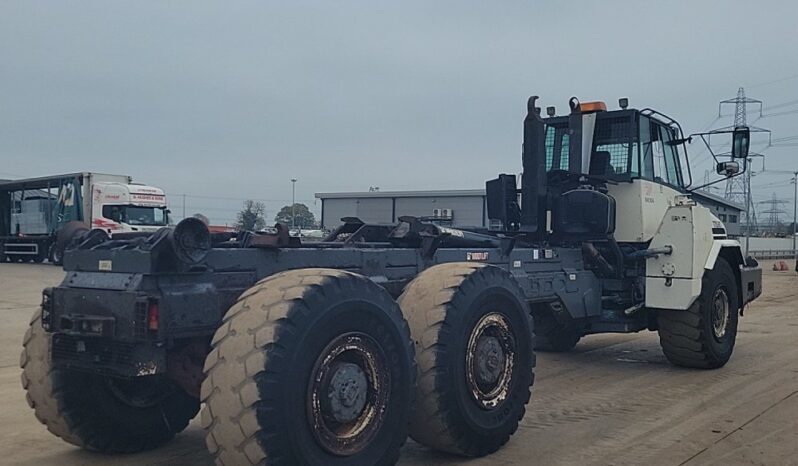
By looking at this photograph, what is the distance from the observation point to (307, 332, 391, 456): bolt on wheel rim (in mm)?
4414

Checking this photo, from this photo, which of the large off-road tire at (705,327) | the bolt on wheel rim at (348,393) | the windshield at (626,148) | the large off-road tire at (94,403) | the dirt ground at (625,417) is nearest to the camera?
the bolt on wheel rim at (348,393)

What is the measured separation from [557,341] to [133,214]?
23.5m

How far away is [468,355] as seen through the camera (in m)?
5.63

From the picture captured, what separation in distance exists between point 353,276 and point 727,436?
3578 mm

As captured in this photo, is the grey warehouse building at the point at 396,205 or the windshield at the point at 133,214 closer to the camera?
the grey warehouse building at the point at 396,205

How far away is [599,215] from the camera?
895 cm

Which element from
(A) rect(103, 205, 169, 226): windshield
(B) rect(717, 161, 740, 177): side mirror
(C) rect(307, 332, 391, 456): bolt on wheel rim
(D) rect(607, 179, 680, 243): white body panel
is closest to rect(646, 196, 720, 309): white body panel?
(D) rect(607, 179, 680, 243): white body panel

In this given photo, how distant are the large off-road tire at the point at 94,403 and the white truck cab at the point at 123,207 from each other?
25.3m

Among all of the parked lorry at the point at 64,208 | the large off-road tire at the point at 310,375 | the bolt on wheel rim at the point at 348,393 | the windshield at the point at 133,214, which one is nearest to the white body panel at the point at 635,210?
the large off-road tire at the point at 310,375

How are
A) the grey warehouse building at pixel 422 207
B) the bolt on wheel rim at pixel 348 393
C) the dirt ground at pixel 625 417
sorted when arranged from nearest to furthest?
the bolt on wheel rim at pixel 348 393, the dirt ground at pixel 625 417, the grey warehouse building at pixel 422 207

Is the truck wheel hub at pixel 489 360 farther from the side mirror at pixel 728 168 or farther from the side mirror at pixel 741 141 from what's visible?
the side mirror at pixel 728 168

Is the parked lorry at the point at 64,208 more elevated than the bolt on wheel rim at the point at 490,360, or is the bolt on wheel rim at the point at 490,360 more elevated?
the parked lorry at the point at 64,208

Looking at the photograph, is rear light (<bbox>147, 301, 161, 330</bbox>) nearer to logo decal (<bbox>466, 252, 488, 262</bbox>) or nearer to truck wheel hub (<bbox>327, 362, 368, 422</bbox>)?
truck wheel hub (<bbox>327, 362, 368, 422</bbox>)

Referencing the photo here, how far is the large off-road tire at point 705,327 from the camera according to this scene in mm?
9242
